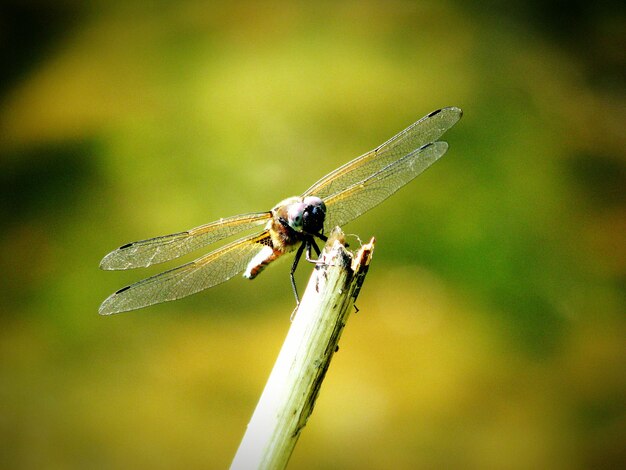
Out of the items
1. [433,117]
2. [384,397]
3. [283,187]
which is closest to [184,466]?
[384,397]

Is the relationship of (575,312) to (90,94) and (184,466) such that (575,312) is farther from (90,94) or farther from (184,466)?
(90,94)

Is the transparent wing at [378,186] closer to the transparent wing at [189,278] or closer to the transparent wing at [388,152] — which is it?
the transparent wing at [388,152]

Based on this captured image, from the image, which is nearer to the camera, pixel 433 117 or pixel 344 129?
pixel 433 117

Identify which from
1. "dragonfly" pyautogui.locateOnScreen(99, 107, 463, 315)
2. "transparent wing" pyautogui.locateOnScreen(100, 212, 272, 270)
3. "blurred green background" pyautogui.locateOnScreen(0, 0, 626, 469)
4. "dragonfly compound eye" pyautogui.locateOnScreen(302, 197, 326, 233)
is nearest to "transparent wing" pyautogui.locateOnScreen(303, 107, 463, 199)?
"dragonfly" pyautogui.locateOnScreen(99, 107, 463, 315)

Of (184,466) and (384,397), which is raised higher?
(384,397)

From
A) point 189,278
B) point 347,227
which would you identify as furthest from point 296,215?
point 347,227

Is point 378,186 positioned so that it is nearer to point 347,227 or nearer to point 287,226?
point 287,226

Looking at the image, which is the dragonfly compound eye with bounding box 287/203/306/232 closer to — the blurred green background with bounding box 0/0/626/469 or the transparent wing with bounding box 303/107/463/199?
the transparent wing with bounding box 303/107/463/199
